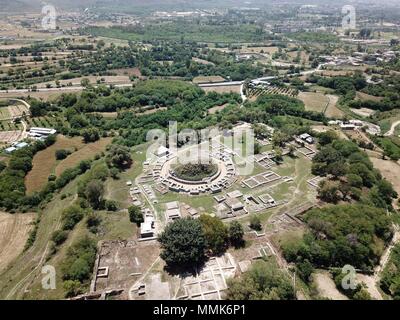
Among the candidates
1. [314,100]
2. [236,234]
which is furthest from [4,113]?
[314,100]

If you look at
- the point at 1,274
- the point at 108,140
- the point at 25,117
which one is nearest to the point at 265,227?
the point at 1,274

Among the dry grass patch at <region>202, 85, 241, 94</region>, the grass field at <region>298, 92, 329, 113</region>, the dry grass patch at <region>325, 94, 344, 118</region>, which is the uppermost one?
the dry grass patch at <region>202, 85, 241, 94</region>

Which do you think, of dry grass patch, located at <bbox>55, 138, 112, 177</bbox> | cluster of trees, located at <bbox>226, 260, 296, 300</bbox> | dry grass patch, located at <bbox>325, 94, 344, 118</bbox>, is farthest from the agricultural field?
cluster of trees, located at <bbox>226, 260, 296, 300</bbox>

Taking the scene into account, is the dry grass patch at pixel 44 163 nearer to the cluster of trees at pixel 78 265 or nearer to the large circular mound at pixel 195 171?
the cluster of trees at pixel 78 265

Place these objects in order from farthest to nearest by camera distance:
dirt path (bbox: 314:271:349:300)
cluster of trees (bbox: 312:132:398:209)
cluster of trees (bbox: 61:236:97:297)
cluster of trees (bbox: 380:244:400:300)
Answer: cluster of trees (bbox: 312:132:398:209) → cluster of trees (bbox: 380:244:400:300) → dirt path (bbox: 314:271:349:300) → cluster of trees (bbox: 61:236:97:297)

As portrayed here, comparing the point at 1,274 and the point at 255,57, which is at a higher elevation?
the point at 255,57

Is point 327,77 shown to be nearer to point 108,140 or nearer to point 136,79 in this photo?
point 136,79

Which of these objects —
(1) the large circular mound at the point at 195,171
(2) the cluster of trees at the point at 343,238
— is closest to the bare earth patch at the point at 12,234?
(1) the large circular mound at the point at 195,171

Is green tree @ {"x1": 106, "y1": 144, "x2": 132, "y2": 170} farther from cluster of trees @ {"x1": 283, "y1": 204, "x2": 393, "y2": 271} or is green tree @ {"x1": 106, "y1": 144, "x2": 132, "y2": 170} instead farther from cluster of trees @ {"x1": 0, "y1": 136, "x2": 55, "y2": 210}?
cluster of trees @ {"x1": 283, "y1": 204, "x2": 393, "y2": 271}

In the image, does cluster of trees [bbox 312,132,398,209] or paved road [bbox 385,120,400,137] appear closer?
cluster of trees [bbox 312,132,398,209]
